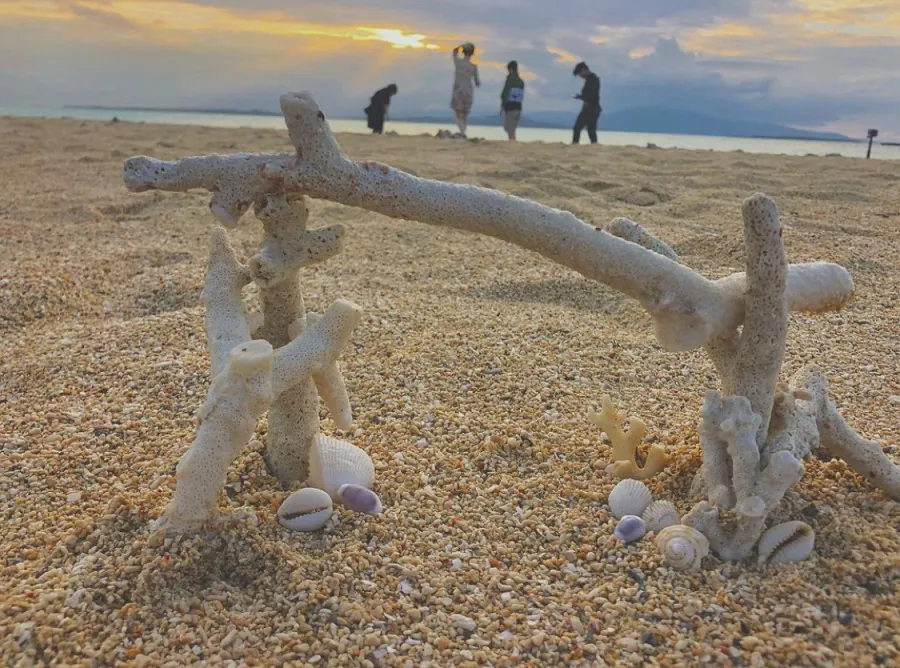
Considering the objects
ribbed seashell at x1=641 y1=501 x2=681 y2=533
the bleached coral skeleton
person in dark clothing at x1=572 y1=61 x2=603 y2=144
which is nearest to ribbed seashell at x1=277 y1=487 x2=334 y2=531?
the bleached coral skeleton

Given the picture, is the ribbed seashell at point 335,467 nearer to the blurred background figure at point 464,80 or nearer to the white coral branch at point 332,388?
the white coral branch at point 332,388

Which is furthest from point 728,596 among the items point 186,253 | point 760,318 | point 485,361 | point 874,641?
point 186,253

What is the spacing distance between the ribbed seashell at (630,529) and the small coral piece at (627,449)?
0.28 metres

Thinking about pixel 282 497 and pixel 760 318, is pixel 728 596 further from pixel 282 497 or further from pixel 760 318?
pixel 282 497

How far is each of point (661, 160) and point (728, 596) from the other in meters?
9.54

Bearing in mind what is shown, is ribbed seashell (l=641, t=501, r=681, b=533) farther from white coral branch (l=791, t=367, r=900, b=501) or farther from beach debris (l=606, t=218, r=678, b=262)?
beach debris (l=606, t=218, r=678, b=262)

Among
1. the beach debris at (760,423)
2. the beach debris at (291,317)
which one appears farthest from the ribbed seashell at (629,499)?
the beach debris at (291,317)

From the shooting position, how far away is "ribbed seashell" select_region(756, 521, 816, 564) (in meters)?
1.79

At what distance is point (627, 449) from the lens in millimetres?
2320

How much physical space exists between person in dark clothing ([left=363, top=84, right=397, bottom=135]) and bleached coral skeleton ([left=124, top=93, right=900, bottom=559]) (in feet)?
48.4

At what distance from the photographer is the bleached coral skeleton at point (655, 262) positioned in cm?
177

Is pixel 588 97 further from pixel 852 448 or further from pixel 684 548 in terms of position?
pixel 684 548

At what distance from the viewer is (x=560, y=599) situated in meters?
1.77

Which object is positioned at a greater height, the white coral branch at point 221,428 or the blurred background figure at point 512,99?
the blurred background figure at point 512,99
